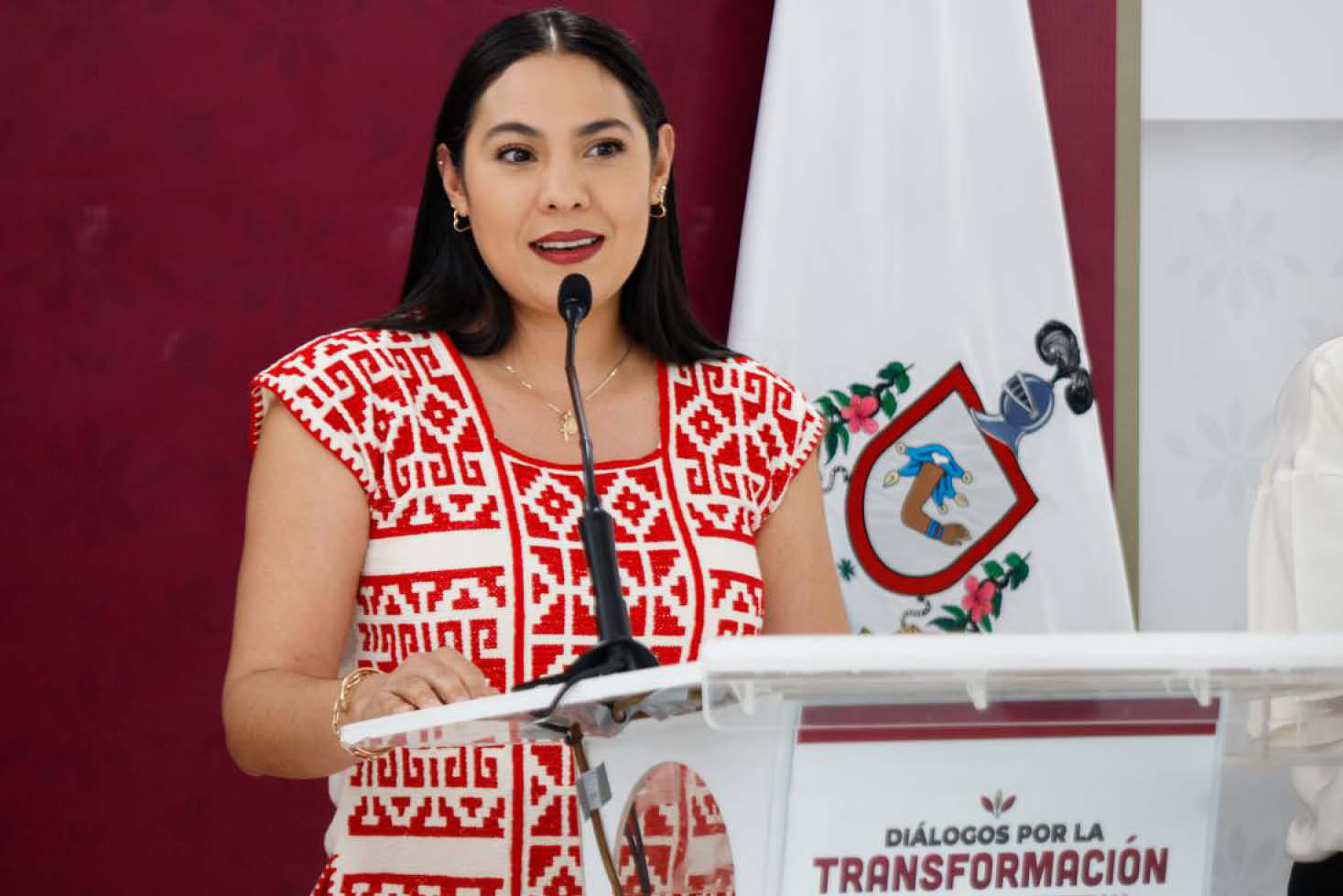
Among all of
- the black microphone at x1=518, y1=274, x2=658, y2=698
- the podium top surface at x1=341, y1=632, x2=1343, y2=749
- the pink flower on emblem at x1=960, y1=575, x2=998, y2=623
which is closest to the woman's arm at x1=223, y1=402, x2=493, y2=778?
the black microphone at x1=518, y1=274, x2=658, y2=698

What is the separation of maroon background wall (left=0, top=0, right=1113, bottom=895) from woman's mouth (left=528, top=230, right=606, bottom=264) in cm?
124

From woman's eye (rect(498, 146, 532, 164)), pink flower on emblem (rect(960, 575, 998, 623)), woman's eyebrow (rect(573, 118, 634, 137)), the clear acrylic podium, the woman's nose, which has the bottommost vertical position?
the clear acrylic podium

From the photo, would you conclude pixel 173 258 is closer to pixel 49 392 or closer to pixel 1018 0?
pixel 49 392

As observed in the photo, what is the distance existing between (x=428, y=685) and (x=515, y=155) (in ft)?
2.68

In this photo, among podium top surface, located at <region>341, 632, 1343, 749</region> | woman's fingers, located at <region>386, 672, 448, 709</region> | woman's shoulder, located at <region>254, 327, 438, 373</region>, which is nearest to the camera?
podium top surface, located at <region>341, 632, 1343, 749</region>

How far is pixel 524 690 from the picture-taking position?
3.40 ft

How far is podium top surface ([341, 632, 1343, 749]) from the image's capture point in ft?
2.93

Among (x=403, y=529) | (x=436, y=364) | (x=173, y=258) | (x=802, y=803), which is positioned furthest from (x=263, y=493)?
(x=173, y=258)

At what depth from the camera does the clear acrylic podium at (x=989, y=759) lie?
3.02 ft

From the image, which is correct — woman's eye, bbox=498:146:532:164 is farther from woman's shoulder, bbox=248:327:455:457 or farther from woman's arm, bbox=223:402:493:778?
woman's arm, bbox=223:402:493:778

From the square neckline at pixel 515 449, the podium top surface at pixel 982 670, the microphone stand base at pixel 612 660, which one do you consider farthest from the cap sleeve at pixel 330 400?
the podium top surface at pixel 982 670

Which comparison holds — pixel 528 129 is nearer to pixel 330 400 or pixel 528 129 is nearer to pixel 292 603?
pixel 330 400

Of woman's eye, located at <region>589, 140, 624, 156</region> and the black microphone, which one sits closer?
the black microphone

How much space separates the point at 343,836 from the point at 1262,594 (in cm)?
100
